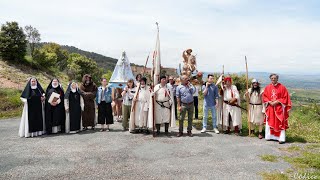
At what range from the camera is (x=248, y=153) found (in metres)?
7.07

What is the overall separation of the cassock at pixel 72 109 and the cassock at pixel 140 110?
186cm

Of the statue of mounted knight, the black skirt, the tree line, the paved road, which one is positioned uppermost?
the tree line

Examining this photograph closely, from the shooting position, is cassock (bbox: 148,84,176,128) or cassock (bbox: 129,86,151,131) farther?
cassock (bbox: 129,86,151,131)

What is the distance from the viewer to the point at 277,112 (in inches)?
328

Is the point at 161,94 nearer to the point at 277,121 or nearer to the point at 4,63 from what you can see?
the point at 277,121

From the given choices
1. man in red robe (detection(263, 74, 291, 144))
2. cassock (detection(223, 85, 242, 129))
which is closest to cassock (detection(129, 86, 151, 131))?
cassock (detection(223, 85, 242, 129))

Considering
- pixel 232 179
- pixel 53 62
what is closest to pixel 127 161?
pixel 232 179

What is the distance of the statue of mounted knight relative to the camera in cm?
1059

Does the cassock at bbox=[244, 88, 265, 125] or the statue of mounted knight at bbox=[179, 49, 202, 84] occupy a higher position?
the statue of mounted knight at bbox=[179, 49, 202, 84]

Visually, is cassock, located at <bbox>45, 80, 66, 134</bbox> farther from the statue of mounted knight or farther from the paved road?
the statue of mounted knight

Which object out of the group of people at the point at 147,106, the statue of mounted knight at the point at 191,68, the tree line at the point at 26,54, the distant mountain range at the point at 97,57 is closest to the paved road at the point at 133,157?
the group of people at the point at 147,106

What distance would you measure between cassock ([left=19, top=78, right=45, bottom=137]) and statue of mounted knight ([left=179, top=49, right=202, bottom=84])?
5225mm

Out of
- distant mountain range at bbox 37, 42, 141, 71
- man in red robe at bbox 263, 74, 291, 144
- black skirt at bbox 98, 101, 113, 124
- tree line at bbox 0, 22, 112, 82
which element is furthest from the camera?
distant mountain range at bbox 37, 42, 141, 71

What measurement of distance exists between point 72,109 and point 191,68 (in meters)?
4.58
